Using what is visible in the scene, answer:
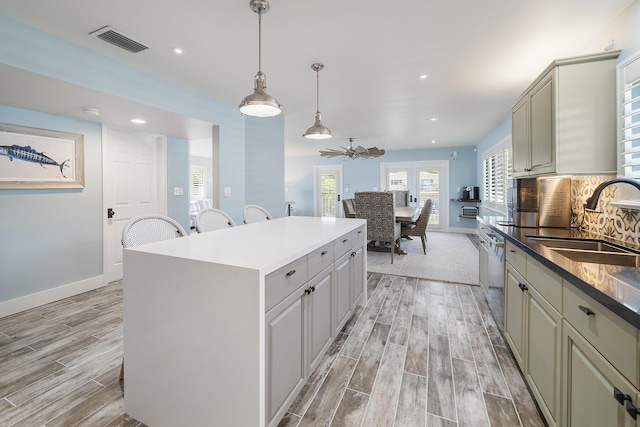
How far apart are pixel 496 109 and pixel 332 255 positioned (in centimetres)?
397

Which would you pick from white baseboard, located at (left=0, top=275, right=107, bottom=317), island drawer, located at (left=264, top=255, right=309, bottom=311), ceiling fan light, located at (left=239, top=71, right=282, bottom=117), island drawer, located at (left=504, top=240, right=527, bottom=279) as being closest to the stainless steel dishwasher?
island drawer, located at (left=504, top=240, right=527, bottom=279)

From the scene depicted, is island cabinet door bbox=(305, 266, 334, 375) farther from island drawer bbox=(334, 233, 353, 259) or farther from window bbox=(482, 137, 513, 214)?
window bbox=(482, 137, 513, 214)

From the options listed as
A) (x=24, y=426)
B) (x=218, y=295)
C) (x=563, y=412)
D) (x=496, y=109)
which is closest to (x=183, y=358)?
(x=218, y=295)

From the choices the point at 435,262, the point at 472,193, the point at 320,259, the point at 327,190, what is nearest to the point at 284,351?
the point at 320,259

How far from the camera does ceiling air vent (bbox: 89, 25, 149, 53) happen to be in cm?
215

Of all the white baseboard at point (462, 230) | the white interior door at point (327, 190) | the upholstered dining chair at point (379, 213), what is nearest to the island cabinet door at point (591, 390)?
the upholstered dining chair at point (379, 213)

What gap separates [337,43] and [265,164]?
246 cm

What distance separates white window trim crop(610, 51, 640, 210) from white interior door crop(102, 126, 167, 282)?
192 inches

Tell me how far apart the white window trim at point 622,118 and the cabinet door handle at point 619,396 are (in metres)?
1.23

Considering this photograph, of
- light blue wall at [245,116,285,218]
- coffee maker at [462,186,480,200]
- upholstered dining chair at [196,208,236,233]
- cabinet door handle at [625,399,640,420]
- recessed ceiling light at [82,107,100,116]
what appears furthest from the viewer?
coffee maker at [462,186,480,200]

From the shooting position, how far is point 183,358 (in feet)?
4.34

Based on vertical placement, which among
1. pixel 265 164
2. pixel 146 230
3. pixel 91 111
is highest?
pixel 91 111

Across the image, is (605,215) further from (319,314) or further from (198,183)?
(198,183)

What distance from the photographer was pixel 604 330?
92 cm
